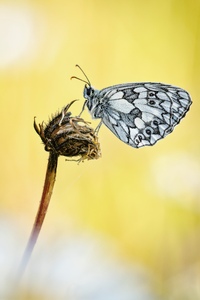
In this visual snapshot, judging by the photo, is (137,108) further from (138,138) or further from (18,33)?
(18,33)

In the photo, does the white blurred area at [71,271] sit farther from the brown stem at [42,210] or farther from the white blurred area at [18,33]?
the white blurred area at [18,33]

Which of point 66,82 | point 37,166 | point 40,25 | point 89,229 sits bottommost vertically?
point 89,229

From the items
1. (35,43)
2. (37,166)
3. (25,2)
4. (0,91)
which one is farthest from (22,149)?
(25,2)

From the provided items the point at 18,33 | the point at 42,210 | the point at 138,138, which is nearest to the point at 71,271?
the point at 42,210

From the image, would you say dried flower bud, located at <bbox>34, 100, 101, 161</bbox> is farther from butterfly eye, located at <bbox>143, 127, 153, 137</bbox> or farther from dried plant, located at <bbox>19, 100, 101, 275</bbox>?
butterfly eye, located at <bbox>143, 127, 153, 137</bbox>

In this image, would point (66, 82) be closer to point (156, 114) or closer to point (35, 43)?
point (35, 43)

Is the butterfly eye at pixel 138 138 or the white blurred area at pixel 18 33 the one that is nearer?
the white blurred area at pixel 18 33

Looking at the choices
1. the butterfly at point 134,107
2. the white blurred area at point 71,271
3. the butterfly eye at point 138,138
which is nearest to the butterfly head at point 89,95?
the butterfly at point 134,107

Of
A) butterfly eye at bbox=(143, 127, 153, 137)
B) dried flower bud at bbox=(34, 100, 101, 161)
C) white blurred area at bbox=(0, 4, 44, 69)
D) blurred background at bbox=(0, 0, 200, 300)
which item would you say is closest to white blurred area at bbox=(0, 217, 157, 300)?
blurred background at bbox=(0, 0, 200, 300)
